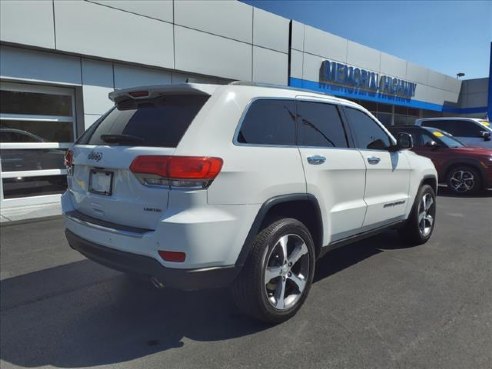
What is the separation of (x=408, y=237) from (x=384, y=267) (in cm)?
97

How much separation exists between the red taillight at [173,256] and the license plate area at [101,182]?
2.22ft

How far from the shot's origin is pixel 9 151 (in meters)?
8.02

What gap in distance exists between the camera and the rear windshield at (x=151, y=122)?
9.61 ft

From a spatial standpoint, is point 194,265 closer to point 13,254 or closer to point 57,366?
point 57,366

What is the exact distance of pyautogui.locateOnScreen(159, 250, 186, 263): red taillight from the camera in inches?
107

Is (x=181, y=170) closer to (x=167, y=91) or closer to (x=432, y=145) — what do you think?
(x=167, y=91)

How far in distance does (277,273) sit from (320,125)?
1415mm

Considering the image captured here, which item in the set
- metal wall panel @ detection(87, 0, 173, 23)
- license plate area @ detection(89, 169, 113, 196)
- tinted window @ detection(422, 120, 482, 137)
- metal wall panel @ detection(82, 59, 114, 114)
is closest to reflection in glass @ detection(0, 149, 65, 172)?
metal wall panel @ detection(82, 59, 114, 114)

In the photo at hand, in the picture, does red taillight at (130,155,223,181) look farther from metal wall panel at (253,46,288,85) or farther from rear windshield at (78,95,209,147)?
metal wall panel at (253,46,288,85)

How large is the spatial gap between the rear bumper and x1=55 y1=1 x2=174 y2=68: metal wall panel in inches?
262

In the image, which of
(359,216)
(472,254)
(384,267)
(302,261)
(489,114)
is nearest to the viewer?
(302,261)

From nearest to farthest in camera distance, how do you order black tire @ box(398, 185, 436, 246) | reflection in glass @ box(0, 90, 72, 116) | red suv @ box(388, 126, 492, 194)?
black tire @ box(398, 185, 436, 246) < reflection in glass @ box(0, 90, 72, 116) < red suv @ box(388, 126, 492, 194)

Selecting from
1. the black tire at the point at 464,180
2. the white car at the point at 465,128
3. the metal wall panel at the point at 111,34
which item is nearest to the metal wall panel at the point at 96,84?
the metal wall panel at the point at 111,34

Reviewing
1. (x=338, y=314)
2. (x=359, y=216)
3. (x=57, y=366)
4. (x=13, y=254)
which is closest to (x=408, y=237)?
(x=359, y=216)
